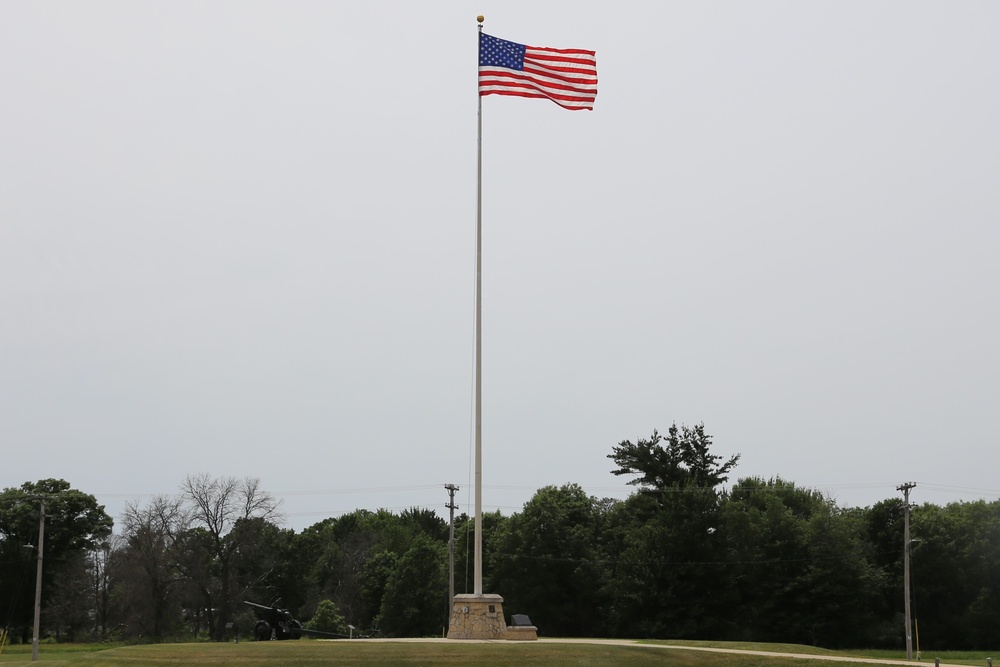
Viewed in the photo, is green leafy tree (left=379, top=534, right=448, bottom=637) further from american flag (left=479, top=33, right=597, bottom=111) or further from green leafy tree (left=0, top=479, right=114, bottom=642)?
american flag (left=479, top=33, right=597, bottom=111)

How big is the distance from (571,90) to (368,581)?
63.4 metres

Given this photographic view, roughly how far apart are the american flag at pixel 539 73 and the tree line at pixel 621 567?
37043mm

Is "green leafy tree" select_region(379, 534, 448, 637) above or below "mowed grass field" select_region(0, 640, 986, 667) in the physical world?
below

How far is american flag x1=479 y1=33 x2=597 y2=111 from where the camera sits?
3127cm

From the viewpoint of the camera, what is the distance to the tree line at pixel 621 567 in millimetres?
62469

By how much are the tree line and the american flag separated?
122 ft

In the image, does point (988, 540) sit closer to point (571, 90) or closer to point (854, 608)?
point (854, 608)

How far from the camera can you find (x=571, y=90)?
31250 mm

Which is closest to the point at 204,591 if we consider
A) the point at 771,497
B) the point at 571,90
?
the point at 771,497

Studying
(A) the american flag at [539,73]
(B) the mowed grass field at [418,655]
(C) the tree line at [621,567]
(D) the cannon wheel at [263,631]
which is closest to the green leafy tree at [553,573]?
(C) the tree line at [621,567]

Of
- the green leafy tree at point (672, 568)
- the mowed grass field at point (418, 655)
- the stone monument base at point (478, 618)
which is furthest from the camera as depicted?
the green leafy tree at point (672, 568)

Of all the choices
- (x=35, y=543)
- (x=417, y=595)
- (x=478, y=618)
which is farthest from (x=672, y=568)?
(x=35, y=543)

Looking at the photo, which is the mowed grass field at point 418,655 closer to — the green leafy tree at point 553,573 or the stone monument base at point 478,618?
the stone monument base at point 478,618

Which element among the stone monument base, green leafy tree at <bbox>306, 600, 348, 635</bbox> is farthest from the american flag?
green leafy tree at <bbox>306, 600, 348, 635</bbox>
